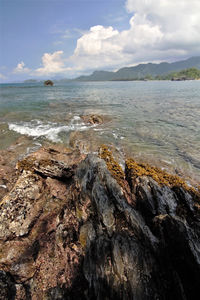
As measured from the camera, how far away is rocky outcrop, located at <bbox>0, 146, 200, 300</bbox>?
11.6 ft

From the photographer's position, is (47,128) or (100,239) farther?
(47,128)

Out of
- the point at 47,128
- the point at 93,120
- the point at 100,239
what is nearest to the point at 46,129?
the point at 47,128

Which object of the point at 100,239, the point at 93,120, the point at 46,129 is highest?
the point at 100,239

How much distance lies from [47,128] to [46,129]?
17.2 inches

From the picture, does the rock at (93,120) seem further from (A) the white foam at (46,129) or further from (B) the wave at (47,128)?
(A) the white foam at (46,129)

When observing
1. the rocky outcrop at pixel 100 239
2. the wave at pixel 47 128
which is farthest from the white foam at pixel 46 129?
the rocky outcrop at pixel 100 239

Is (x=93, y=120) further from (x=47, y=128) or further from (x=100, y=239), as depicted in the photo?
(x=100, y=239)

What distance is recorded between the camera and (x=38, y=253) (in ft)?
16.2

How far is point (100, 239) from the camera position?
432 cm

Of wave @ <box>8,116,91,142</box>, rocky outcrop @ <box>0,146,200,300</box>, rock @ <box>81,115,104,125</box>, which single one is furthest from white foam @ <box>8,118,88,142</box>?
rocky outcrop @ <box>0,146,200,300</box>

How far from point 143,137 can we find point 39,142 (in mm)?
11923

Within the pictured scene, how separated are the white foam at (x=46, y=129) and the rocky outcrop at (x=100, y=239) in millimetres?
10532

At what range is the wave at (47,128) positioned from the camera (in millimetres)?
17188

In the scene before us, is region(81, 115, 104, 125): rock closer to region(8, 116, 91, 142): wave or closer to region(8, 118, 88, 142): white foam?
region(8, 116, 91, 142): wave
